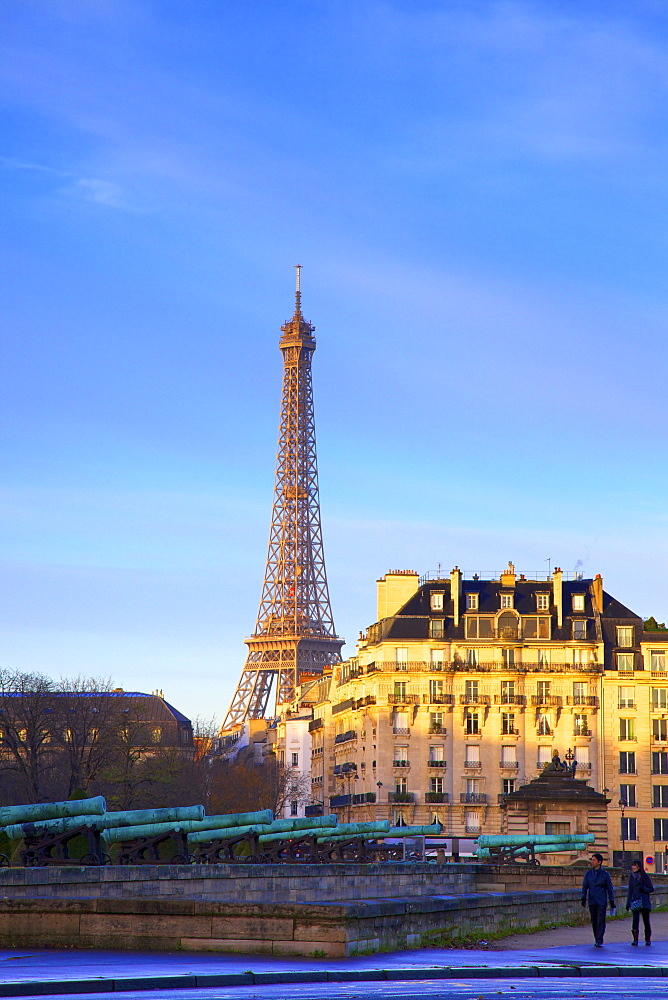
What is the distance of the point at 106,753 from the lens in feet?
292

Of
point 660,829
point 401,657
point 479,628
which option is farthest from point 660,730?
point 401,657

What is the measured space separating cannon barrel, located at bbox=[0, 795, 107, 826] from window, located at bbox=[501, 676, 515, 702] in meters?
64.5

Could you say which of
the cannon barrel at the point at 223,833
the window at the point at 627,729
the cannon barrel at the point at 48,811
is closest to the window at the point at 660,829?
the window at the point at 627,729

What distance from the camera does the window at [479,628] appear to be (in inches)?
3885

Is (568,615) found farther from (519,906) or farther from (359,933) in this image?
(359,933)

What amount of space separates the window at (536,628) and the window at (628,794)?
10.0 meters

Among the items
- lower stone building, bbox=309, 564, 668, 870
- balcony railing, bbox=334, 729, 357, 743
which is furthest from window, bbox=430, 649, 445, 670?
balcony railing, bbox=334, 729, 357, 743

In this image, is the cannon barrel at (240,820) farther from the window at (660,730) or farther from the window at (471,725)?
the window at (660,730)

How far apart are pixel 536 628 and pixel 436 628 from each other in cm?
609

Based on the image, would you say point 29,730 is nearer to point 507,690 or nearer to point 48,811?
point 507,690

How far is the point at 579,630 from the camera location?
9862 cm

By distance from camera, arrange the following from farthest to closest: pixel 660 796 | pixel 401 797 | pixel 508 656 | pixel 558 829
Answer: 1. pixel 508 656
2. pixel 401 797
3. pixel 660 796
4. pixel 558 829

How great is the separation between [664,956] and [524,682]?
72200 mm

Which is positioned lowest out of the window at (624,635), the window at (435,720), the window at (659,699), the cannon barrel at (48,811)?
the cannon barrel at (48,811)
